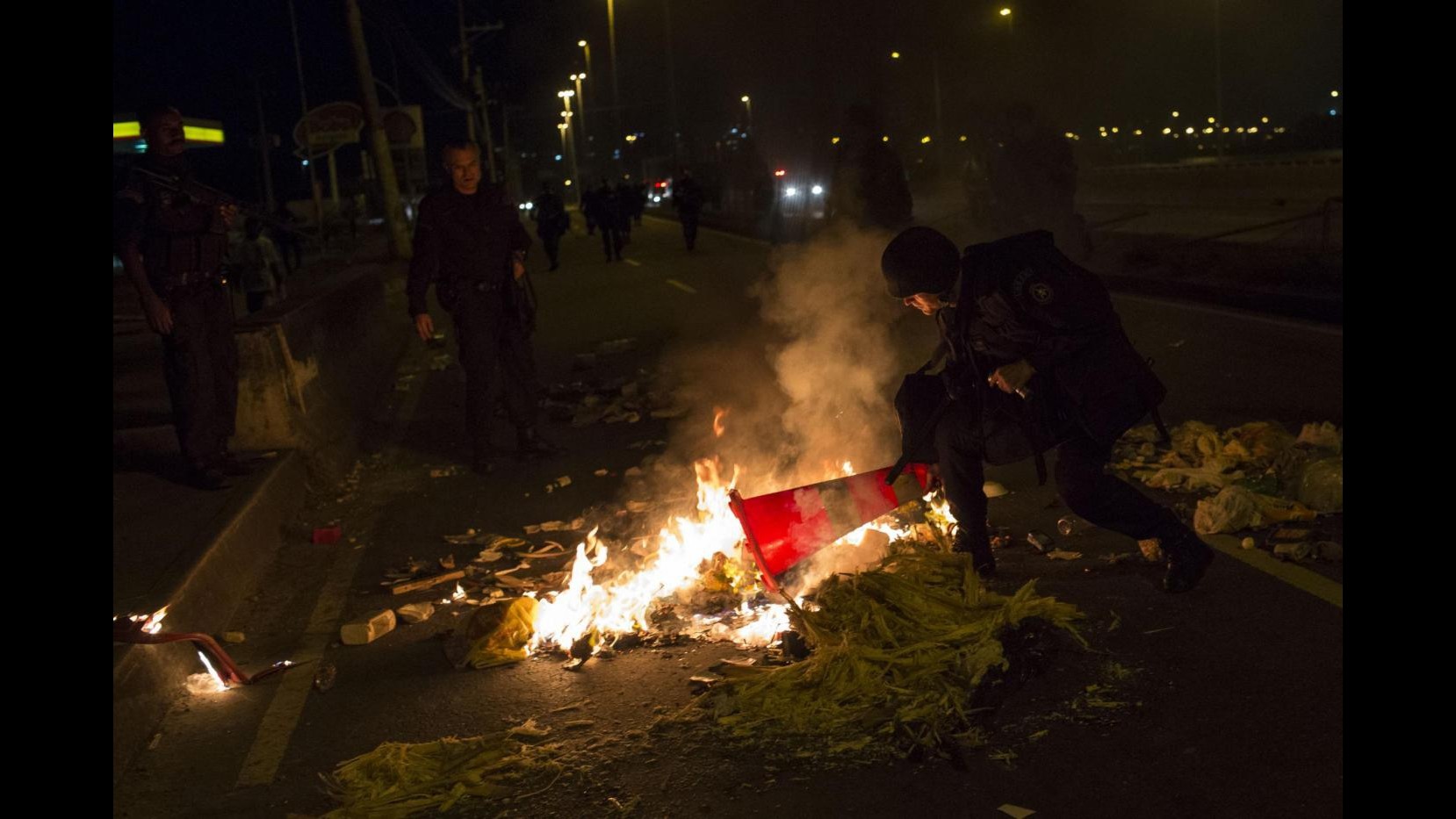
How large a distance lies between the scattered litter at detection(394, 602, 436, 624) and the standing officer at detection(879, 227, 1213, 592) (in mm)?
2241

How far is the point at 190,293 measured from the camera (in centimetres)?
696

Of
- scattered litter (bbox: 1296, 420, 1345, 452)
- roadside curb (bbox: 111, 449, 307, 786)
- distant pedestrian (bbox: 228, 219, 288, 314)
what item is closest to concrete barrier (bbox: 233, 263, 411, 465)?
roadside curb (bbox: 111, 449, 307, 786)

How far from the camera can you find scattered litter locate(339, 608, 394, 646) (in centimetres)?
516

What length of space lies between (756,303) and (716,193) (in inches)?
1338

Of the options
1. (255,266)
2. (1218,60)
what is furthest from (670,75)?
(255,266)

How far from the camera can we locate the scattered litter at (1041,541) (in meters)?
5.60

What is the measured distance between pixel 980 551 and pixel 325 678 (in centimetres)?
251

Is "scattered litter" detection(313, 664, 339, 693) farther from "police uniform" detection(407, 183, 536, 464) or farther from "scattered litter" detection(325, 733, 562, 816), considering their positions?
"police uniform" detection(407, 183, 536, 464)

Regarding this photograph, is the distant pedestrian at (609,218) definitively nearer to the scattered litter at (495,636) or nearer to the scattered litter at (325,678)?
the scattered litter at (495,636)

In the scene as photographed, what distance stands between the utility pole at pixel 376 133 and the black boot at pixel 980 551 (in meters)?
24.8

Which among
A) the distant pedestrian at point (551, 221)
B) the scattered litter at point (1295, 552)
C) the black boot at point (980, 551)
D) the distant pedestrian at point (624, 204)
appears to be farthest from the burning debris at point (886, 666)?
the distant pedestrian at point (624, 204)

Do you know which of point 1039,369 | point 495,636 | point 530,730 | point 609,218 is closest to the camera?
point 530,730

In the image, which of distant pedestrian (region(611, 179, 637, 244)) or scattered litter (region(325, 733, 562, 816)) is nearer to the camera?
scattered litter (region(325, 733, 562, 816))

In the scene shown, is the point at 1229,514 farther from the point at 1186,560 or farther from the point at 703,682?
the point at 703,682
